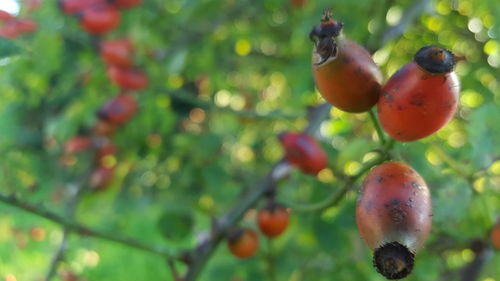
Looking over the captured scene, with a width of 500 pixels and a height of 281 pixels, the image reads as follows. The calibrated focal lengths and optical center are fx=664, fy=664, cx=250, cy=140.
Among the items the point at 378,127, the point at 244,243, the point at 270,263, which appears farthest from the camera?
the point at 270,263

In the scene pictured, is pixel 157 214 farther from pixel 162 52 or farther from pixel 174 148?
pixel 162 52

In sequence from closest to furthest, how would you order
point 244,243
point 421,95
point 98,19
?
point 421,95 → point 244,243 → point 98,19

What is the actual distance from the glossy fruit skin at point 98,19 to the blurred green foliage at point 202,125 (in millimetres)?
116

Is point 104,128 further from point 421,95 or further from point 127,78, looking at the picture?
point 421,95

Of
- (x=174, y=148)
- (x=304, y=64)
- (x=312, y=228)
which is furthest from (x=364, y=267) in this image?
(x=174, y=148)

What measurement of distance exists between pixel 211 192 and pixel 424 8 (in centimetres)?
127

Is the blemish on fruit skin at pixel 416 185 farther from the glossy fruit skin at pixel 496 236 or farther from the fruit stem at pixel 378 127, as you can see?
the glossy fruit skin at pixel 496 236

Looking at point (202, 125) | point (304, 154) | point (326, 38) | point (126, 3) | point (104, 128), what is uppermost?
point (326, 38)

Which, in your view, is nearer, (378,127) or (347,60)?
(347,60)

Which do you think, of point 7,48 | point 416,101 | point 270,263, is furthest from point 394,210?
point 270,263

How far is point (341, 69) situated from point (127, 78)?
204 centimetres

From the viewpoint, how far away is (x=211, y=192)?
311 cm

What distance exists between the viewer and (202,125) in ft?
12.1

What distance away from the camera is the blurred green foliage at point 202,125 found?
2.52 meters
